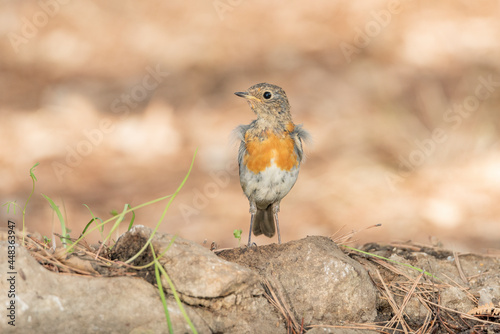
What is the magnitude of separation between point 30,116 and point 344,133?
3556mm

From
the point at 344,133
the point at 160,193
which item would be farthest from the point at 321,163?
the point at 160,193

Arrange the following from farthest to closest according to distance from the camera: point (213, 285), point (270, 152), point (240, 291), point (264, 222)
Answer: point (264, 222) → point (270, 152) → point (240, 291) → point (213, 285)

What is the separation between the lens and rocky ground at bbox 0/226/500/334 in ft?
7.54

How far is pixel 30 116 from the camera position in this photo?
6.38 meters

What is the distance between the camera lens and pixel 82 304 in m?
2.31

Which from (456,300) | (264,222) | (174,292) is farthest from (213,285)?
(264,222)

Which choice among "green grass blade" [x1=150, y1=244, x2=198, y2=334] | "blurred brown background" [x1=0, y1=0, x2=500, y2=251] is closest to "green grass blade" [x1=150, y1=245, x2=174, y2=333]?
"green grass blade" [x1=150, y1=244, x2=198, y2=334]

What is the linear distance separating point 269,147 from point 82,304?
2.27m

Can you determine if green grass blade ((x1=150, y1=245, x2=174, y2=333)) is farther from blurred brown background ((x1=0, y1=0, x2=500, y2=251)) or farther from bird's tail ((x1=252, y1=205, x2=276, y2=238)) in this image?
blurred brown background ((x1=0, y1=0, x2=500, y2=251))

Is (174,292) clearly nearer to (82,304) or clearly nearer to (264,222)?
(82,304)

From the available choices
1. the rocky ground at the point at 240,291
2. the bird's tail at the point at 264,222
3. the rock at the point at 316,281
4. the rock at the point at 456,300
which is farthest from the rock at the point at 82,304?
the bird's tail at the point at 264,222

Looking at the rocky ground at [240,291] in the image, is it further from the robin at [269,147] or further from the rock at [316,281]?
the robin at [269,147]

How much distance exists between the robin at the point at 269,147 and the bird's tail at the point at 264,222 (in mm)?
464

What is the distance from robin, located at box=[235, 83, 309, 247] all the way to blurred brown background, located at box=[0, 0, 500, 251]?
110 centimetres
